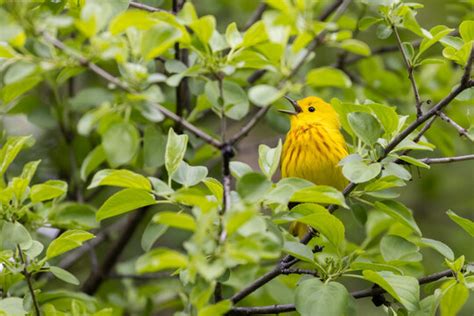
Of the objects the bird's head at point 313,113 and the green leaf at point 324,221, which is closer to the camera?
the green leaf at point 324,221

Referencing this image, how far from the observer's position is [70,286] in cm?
415

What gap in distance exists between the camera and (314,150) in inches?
136

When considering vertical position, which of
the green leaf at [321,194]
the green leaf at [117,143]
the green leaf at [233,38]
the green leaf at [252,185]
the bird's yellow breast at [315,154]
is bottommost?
the bird's yellow breast at [315,154]

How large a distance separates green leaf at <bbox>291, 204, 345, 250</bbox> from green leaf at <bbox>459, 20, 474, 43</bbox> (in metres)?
0.64

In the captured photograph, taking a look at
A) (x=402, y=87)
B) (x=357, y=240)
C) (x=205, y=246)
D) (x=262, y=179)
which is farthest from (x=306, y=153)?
(x=205, y=246)

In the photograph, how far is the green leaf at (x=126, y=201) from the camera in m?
2.06

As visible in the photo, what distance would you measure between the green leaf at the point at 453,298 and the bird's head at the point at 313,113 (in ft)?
5.17

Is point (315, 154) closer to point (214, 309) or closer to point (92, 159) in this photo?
point (92, 159)

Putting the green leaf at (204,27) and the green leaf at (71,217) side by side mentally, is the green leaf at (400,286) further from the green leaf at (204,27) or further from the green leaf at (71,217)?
the green leaf at (71,217)

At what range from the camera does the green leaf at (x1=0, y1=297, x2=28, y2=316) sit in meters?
2.23

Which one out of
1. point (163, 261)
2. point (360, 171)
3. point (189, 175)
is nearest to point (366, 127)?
point (360, 171)

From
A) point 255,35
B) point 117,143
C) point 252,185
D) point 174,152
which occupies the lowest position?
point 174,152

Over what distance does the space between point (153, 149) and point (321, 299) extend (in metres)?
0.97

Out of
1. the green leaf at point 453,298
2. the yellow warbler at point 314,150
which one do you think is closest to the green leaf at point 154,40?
the green leaf at point 453,298
